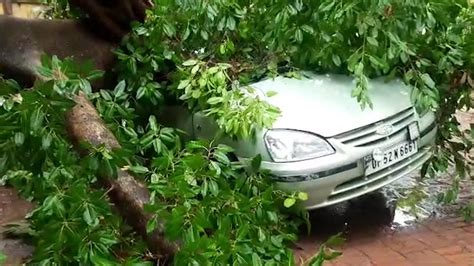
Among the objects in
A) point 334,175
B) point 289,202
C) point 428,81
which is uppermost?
point 428,81

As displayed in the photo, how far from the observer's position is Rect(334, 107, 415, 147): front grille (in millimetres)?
3998

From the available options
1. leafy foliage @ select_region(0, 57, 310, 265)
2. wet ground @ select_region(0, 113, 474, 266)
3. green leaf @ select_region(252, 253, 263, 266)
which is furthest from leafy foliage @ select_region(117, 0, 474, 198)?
green leaf @ select_region(252, 253, 263, 266)

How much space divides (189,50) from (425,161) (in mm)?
1732

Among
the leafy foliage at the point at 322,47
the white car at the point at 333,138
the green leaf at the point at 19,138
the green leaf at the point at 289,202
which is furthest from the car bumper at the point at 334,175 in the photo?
the green leaf at the point at 19,138

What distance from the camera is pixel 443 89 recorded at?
4527 mm

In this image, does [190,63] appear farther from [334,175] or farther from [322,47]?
[334,175]

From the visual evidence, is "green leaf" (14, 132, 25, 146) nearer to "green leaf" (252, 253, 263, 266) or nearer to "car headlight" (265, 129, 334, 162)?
"green leaf" (252, 253, 263, 266)

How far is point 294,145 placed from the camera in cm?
392

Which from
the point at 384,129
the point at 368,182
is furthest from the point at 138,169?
the point at 384,129

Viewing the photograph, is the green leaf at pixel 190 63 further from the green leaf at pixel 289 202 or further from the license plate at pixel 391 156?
the license plate at pixel 391 156

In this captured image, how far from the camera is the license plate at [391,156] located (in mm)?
4039

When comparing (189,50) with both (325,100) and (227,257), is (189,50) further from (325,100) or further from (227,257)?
(227,257)

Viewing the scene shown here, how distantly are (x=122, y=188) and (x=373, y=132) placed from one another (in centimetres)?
155

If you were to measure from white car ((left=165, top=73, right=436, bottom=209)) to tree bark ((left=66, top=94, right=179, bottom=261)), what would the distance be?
79 cm
